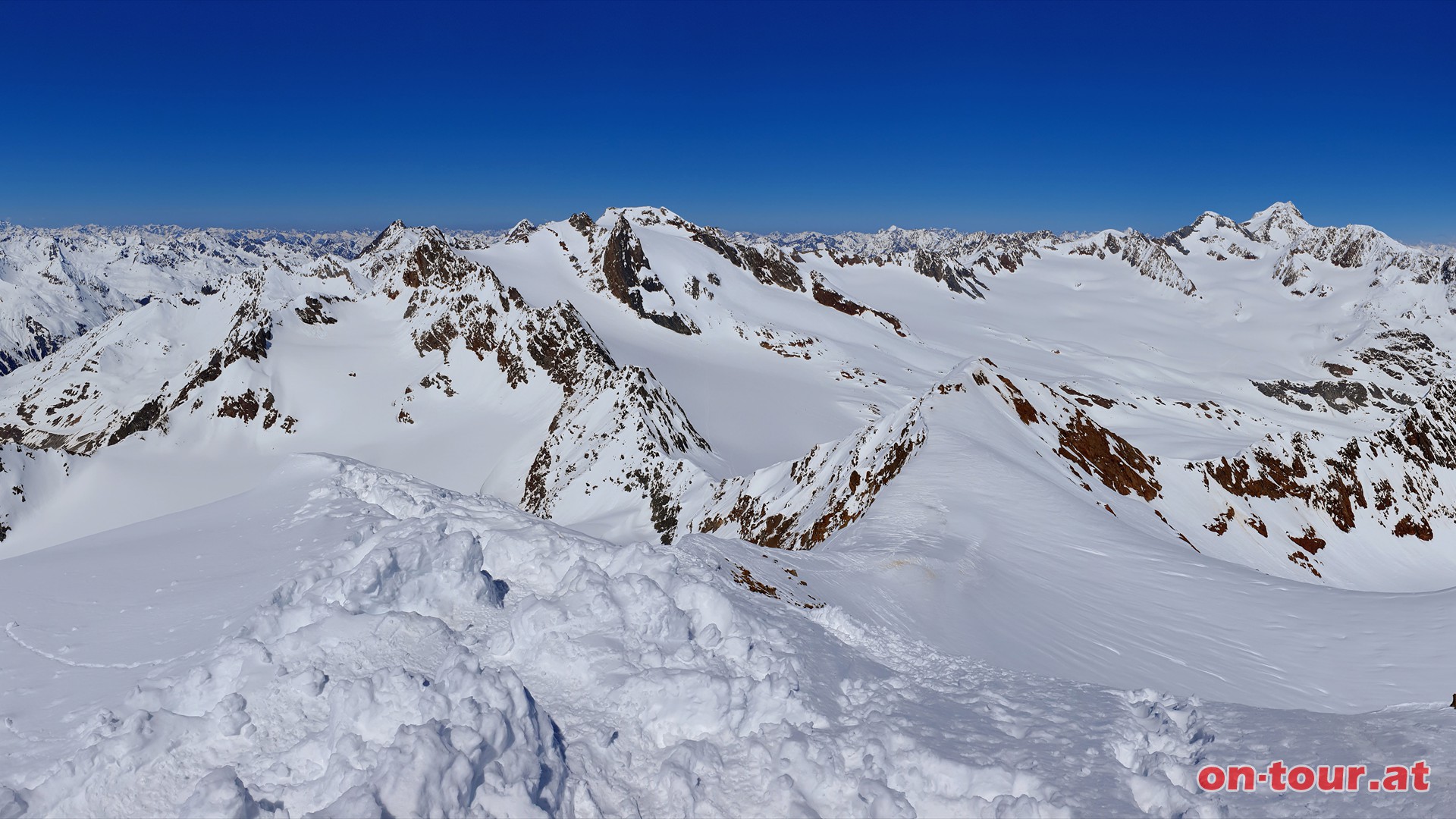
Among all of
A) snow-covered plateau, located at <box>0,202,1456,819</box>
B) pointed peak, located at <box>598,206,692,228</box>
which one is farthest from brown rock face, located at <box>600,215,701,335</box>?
snow-covered plateau, located at <box>0,202,1456,819</box>

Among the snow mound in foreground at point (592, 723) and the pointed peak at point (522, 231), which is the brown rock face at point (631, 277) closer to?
the pointed peak at point (522, 231)

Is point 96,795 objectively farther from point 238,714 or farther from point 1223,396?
point 1223,396

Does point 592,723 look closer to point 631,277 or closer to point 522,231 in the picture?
point 631,277

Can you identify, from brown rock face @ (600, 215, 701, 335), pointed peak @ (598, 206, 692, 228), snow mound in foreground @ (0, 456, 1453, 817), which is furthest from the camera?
pointed peak @ (598, 206, 692, 228)

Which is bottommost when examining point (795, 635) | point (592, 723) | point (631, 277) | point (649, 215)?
point (592, 723)

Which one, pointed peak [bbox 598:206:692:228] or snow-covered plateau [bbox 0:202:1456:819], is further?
pointed peak [bbox 598:206:692:228]

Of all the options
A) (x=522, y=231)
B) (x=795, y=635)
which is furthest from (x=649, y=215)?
(x=795, y=635)

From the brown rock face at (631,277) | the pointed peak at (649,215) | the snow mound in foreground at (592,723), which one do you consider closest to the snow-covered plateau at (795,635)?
the snow mound in foreground at (592,723)

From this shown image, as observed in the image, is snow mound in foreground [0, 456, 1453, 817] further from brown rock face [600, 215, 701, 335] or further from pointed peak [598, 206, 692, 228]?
pointed peak [598, 206, 692, 228]

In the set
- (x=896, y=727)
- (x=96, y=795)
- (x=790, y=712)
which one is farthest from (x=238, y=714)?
(x=896, y=727)
